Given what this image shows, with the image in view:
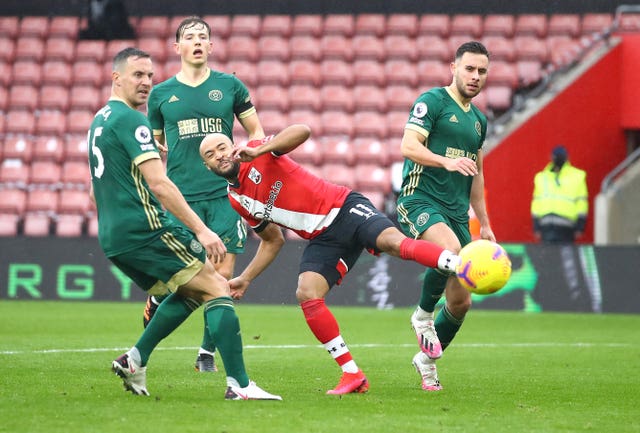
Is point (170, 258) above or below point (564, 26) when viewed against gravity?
below

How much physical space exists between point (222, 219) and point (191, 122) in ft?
2.46

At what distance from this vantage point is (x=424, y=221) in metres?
7.81

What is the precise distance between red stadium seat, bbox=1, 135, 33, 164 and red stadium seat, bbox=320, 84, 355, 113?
536 cm

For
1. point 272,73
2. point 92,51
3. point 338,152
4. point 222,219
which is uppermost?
point 92,51

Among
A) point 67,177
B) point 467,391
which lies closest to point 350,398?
point 467,391

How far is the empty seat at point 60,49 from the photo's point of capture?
77.2 ft

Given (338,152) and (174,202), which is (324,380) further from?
(338,152)

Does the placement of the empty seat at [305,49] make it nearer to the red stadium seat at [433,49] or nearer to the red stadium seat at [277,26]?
the red stadium seat at [277,26]

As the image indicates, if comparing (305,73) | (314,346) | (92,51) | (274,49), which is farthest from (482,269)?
(92,51)

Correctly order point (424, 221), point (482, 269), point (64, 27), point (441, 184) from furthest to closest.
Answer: point (64, 27) < point (441, 184) < point (424, 221) < point (482, 269)

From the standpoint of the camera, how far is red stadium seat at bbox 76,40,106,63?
920 inches

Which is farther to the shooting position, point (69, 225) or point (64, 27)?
point (64, 27)

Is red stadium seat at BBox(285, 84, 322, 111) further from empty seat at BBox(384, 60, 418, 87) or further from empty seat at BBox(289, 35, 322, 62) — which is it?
empty seat at BBox(384, 60, 418, 87)

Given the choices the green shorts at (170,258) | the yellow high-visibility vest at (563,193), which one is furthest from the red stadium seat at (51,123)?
the green shorts at (170,258)
